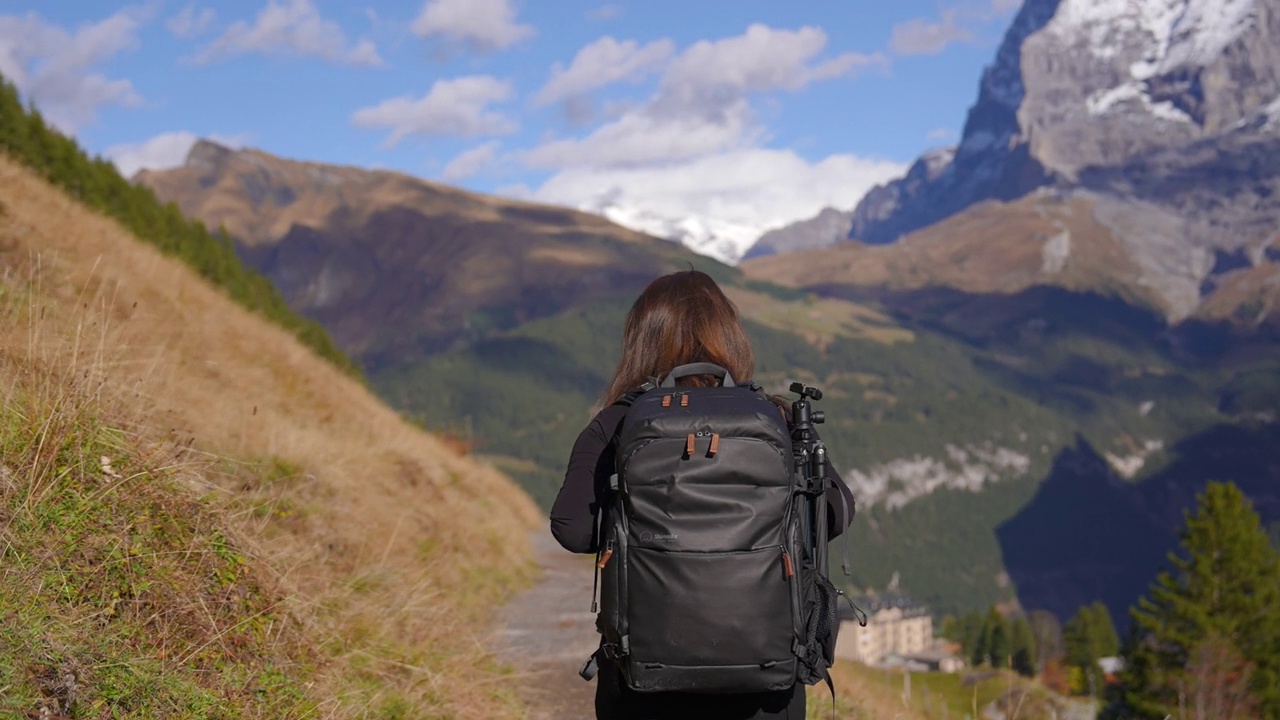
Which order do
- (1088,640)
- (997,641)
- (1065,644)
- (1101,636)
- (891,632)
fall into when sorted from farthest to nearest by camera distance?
(891,632)
(1065,644)
(997,641)
(1101,636)
(1088,640)

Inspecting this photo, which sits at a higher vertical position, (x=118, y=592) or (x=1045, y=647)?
(x=118, y=592)

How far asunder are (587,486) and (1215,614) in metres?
47.7

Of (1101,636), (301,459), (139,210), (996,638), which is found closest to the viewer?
(301,459)

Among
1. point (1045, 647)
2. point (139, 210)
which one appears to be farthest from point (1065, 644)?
point (139, 210)

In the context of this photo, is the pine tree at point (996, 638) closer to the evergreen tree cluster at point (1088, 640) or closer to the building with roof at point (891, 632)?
the evergreen tree cluster at point (1088, 640)

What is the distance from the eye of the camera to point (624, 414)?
4.23 metres

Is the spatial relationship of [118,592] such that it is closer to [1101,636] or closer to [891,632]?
[1101,636]

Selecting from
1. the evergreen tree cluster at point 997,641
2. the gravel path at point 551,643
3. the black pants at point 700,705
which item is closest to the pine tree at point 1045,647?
the evergreen tree cluster at point 997,641

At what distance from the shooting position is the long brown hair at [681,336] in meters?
4.39

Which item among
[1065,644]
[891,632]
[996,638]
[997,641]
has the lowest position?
[891,632]

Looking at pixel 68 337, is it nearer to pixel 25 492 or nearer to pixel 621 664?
pixel 25 492

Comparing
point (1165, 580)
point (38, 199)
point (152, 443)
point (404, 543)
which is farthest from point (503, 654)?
point (1165, 580)

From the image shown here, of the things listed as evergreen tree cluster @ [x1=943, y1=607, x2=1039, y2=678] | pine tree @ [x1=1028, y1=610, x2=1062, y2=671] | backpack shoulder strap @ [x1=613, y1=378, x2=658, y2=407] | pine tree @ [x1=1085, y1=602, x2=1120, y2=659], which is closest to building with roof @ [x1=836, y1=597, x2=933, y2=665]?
evergreen tree cluster @ [x1=943, y1=607, x2=1039, y2=678]

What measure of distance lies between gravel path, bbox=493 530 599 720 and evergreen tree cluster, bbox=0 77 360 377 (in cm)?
1702
